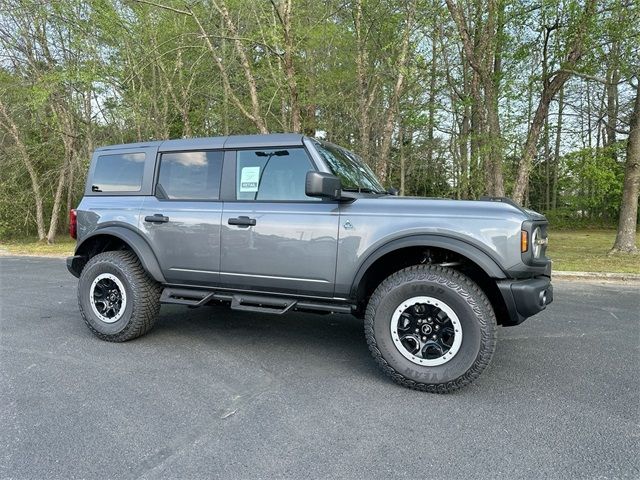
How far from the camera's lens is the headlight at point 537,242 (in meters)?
3.17

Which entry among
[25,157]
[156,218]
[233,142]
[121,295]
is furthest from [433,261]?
[25,157]

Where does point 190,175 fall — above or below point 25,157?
below

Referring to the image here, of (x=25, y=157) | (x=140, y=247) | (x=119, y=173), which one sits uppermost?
(x=25, y=157)

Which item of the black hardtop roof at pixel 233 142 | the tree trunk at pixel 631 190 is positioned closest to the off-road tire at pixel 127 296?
the black hardtop roof at pixel 233 142

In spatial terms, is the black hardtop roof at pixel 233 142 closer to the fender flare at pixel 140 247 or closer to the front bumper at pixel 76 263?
the fender flare at pixel 140 247

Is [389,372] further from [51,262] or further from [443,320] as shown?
[51,262]

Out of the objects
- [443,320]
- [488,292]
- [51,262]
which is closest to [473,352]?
[443,320]

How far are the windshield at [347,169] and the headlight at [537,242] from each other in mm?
1548

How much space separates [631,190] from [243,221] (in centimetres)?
1111

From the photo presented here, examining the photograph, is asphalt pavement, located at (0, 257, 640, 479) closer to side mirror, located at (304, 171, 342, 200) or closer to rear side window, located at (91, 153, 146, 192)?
side mirror, located at (304, 171, 342, 200)

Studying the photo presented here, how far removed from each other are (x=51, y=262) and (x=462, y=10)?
40.6 feet

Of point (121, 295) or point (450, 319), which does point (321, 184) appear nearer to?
point (450, 319)

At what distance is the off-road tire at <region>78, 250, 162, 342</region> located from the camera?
4.19 m

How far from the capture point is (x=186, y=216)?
4.07 meters
